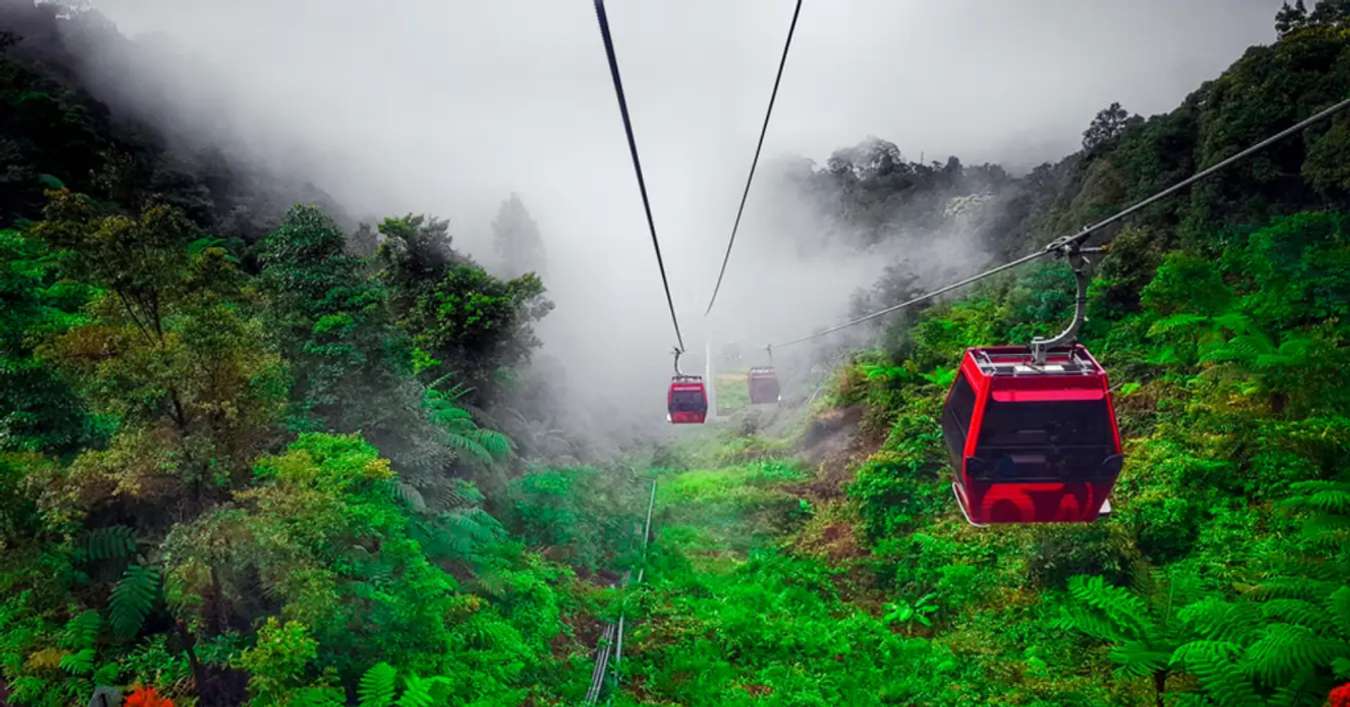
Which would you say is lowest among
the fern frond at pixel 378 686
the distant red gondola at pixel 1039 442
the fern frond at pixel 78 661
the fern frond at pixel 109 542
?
the fern frond at pixel 78 661

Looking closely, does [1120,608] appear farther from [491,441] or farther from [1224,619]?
[491,441]

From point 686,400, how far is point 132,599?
14.5m

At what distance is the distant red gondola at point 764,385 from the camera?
77.7ft

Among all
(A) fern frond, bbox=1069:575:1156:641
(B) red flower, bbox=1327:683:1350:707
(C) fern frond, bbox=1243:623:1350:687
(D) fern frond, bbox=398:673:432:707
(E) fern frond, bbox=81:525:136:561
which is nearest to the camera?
(B) red flower, bbox=1327:683:1350:707

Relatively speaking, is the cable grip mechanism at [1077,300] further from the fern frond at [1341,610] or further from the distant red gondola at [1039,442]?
the fern frond at [1341,610]

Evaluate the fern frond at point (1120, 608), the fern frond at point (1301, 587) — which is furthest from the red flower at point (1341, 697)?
the fern frond at point (1120, 608)

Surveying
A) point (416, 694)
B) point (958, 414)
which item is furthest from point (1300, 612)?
point (416, 694)

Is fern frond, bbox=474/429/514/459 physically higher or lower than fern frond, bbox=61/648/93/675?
higher

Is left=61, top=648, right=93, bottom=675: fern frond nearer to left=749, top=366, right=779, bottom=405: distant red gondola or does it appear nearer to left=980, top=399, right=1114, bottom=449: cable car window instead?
left=980, top=399, right=1114, bottom=449: cable car window

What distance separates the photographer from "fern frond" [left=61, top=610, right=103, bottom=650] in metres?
7.08

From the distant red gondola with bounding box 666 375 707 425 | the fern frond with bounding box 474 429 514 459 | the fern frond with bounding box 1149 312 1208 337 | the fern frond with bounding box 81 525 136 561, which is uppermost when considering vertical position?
the fern frond with bounding box 1149 312 1208 337

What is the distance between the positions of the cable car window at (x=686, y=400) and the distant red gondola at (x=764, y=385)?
4201 millimetres

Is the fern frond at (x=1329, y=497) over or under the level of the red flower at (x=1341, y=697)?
over

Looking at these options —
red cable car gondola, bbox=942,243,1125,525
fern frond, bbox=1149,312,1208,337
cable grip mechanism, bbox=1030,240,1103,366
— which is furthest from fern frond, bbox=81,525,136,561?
fern frond, bbox=1149,312,1208,337
